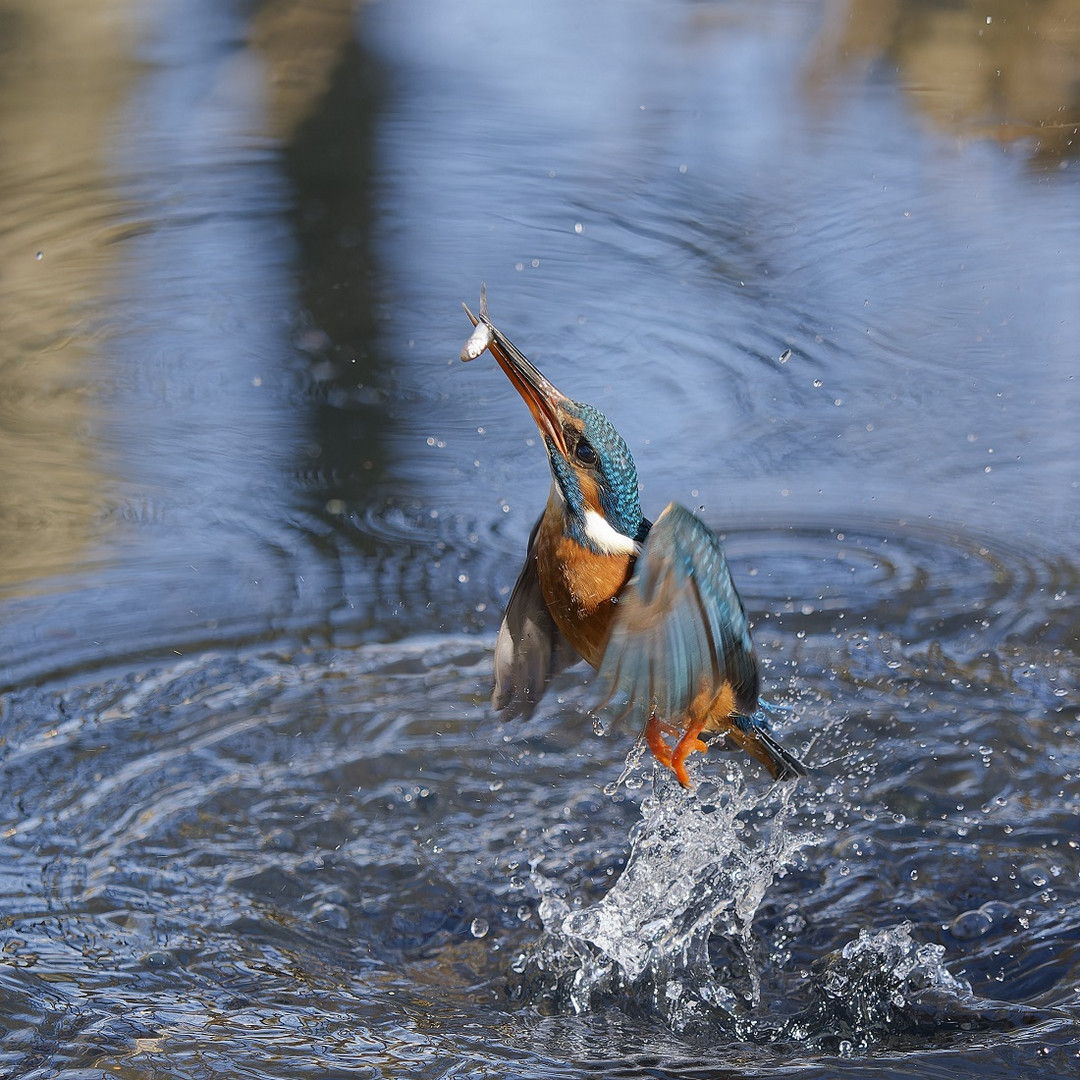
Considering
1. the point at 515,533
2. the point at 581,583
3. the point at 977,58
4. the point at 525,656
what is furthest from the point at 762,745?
the point at 977,58

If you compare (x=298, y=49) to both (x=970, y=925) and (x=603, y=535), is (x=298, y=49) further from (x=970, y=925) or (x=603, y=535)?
(x=970, y=925)

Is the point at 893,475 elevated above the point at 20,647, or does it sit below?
above

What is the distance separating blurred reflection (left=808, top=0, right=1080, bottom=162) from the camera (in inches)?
217

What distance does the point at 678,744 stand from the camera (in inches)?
82.2

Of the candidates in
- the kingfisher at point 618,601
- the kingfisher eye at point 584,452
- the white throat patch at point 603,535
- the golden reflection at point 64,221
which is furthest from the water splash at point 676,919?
the golden reflection at point 64,221

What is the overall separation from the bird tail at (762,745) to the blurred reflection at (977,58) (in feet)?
12.3

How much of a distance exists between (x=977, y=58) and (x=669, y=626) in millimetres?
5010

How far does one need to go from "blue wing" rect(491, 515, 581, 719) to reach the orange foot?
0.22 meters

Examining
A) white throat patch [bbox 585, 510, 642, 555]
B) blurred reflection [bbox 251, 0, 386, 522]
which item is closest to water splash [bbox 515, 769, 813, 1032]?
white throat patch [bbox 585, 510, 642, 555]

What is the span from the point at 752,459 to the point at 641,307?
0.81 metres

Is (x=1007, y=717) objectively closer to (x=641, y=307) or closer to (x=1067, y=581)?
(x=1067, y=581)

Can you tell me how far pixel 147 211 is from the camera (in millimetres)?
4957

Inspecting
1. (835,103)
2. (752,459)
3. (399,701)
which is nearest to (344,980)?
(399,701)

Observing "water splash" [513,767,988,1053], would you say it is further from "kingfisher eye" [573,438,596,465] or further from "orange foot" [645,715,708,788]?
"kingfisher eye" [573,438,596,465]
